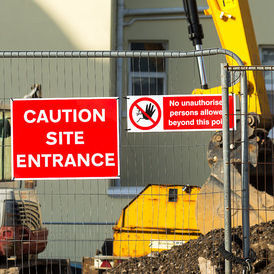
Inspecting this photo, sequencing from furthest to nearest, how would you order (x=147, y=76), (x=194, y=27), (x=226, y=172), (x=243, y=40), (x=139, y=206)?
(x=147, y=76) < (x=194, y=27) < (x=243, y=40) < (x=139, y=206) < (x=226, y=172)

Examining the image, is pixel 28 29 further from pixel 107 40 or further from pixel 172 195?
pixel 172 195

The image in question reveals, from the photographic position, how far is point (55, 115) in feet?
23.8

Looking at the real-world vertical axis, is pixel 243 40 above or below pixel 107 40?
below

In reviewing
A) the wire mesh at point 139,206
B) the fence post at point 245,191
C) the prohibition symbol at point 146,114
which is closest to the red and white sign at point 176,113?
the prohibition symbol at point 146,114

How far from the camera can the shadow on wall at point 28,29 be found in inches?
610

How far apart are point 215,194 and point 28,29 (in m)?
7.97

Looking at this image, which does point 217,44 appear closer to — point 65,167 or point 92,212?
point 92,212

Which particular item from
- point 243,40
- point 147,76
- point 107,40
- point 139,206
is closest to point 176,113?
point 139,206

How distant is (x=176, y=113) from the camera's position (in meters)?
7.21

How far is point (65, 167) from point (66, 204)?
369 centimetres

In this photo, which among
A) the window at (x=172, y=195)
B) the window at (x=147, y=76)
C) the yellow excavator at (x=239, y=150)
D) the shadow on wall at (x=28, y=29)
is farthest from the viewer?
the window at (x=147, y=76)

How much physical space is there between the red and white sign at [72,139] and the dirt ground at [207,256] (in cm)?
115

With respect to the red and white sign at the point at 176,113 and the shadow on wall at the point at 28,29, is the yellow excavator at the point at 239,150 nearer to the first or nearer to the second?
the red and white sign at the point at 176,113

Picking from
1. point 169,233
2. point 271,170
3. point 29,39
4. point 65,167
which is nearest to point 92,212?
point 169,233
